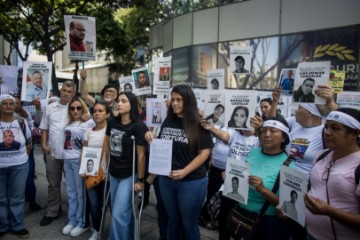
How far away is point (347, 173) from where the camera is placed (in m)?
2.12

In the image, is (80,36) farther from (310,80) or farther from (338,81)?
(338,81)

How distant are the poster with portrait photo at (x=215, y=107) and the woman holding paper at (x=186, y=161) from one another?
29cm

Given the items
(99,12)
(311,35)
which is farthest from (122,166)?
(99,12)

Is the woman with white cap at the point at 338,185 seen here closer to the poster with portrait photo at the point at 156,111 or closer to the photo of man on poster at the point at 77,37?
the poster with portrait photo at the point at 156,111

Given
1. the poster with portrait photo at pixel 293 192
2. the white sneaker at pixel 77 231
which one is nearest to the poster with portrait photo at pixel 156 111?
the white sneaker at pixel 77 231

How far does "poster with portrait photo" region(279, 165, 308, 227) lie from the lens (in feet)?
7.54

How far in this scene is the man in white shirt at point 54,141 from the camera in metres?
4.55

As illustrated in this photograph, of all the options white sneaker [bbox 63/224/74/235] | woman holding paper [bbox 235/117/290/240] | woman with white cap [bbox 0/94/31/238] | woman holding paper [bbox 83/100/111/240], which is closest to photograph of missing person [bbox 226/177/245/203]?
woman holding paper [bbox 235/117/290/240]

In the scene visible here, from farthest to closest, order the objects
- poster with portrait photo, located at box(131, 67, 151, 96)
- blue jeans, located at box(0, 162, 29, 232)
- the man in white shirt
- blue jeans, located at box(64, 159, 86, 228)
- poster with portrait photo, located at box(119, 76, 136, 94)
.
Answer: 1. poster with portrait photo, located at box(119, 76, 136, 94)
2. poster with portrait photo, located at box(131, 67, 151, 96)
3. the man in white shirt
4. blue jeans, located at box(64, 159, 86, 228)
5. blue jeans, located at box(0, 162, 29, 232)

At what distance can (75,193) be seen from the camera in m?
4.45

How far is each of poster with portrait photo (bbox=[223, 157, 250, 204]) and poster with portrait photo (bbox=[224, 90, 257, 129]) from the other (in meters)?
0.59

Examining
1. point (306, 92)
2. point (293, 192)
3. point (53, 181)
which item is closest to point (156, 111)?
point (53, 181)

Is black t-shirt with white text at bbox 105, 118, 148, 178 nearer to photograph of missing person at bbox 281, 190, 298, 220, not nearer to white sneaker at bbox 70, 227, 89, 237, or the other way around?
white sneaker at bbox 70, 227, 89, 237

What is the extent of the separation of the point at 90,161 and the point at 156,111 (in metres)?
1.13
